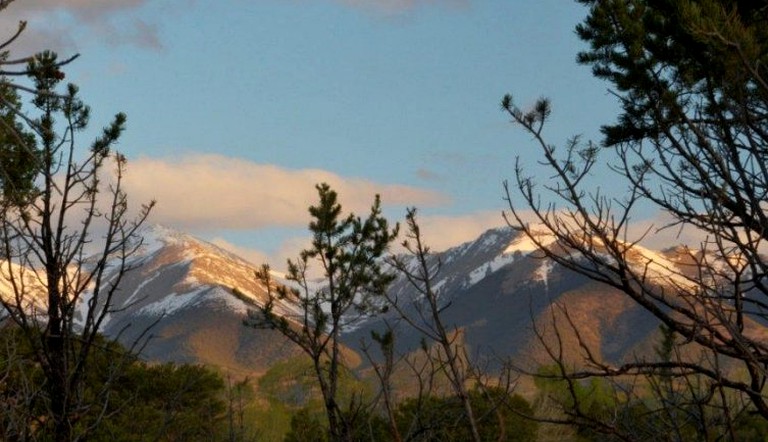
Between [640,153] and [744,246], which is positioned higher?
[640,153]

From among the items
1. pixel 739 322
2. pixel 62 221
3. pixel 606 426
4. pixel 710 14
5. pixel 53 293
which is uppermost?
pixel 710 14

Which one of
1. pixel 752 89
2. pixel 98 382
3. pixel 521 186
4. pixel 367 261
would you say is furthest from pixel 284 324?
pixel 521 186

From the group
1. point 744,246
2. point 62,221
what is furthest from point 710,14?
point 62,221

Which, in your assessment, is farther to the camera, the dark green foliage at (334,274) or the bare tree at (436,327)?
the dark green foliage at (334,274)

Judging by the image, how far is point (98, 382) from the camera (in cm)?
3472

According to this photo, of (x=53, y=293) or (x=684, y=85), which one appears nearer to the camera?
(x=53, y=293)

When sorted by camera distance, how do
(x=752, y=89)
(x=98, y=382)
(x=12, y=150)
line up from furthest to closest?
(x=98, y=382) → (x=12, y=150) → (x=752, y=89)

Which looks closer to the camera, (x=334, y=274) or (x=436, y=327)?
(x=436, y=327)

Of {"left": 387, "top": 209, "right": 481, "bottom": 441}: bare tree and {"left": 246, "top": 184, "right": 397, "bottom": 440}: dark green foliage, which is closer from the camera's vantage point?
{"left": 387, "top": 209, "right": 481, "bottom": 441}: bare tree

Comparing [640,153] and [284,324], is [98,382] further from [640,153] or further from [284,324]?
[640,153]

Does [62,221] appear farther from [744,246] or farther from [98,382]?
[98,382]

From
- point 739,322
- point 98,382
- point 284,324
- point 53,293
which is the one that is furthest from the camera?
point 98,382

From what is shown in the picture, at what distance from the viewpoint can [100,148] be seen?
26.6 ft

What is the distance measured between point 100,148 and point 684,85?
16.7ft
